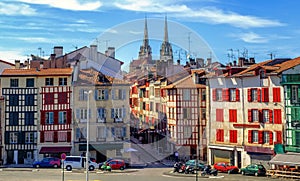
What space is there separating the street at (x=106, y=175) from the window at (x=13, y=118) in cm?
593

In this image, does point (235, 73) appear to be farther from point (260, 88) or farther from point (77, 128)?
point (77, 128)

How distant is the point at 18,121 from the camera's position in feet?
127

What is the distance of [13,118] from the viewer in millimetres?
38719

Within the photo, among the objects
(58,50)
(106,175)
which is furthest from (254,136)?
(58,50)

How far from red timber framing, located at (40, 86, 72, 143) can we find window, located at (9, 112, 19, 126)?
7.04 ft

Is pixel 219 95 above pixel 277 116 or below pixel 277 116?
above

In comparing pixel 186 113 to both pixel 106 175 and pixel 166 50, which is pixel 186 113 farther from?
pixel 166 50

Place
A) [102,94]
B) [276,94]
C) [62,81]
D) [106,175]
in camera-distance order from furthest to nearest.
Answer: [62,81] → [102,94] → [276,94] → [106,175]

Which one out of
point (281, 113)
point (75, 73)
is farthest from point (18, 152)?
point (281, 113)

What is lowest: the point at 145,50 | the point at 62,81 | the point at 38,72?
the point at 145,50

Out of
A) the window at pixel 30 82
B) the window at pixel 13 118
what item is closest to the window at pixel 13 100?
the window at pixel 13 118

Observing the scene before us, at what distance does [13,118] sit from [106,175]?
12.4 m

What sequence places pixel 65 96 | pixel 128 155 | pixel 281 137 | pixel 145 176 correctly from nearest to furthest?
pixel 145 176 < pixel 281 137 < pixel 128 155 < pixel 65 96

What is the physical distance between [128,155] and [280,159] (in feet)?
40.2
